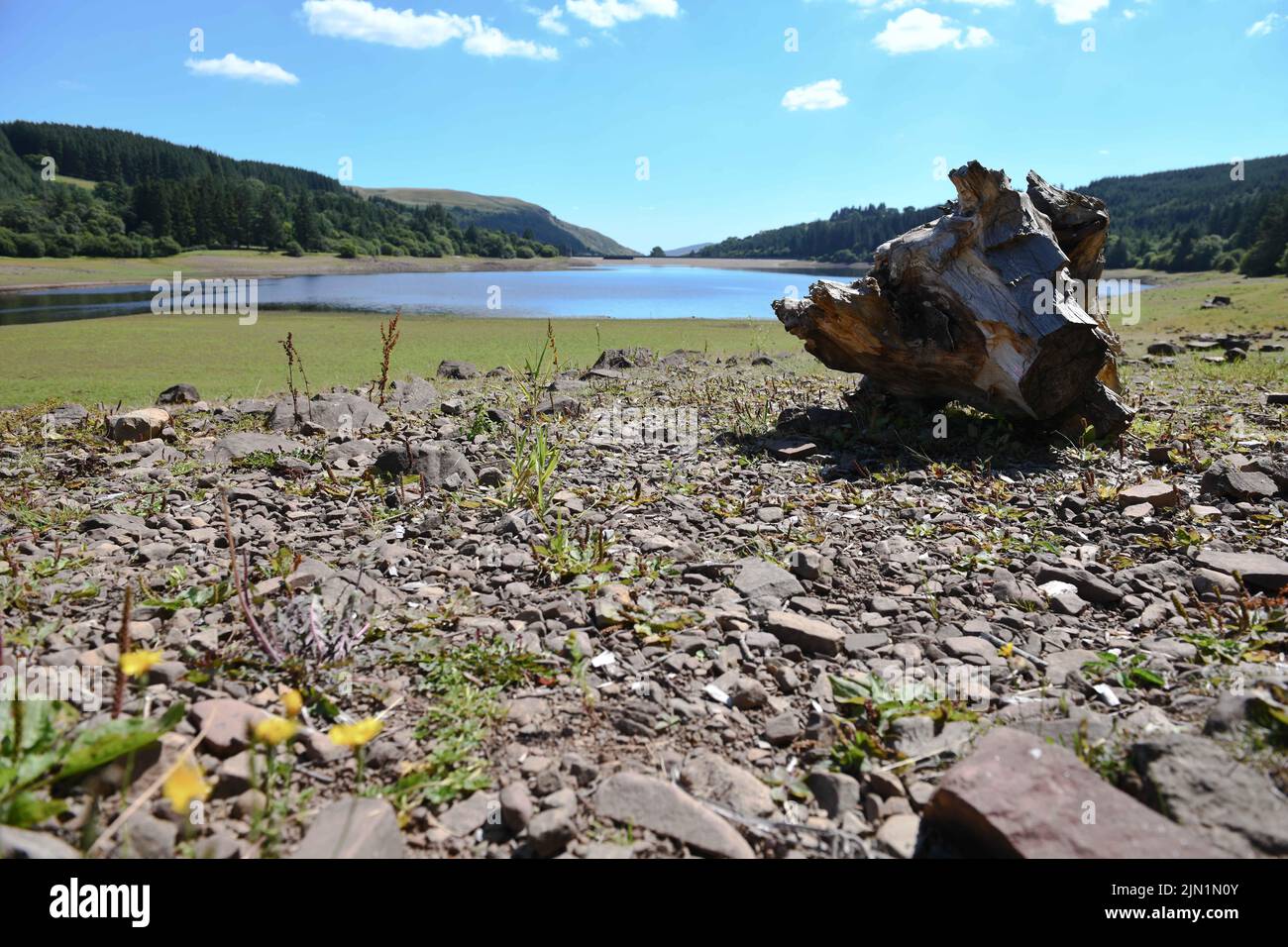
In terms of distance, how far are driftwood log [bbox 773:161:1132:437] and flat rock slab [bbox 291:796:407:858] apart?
24.1ft

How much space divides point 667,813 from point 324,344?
18.9 m

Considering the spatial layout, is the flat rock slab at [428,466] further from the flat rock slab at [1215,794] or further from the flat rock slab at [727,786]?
the flat rock slab at [1215,794]

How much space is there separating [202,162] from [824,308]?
183514 millimetres

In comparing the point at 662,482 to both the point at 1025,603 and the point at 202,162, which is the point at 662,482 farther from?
the point at 202,162

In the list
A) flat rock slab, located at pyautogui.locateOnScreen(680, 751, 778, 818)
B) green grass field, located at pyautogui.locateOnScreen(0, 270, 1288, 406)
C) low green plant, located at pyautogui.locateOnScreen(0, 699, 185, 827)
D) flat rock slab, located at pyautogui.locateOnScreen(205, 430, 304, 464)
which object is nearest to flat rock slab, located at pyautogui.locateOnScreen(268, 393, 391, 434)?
flat rock slab, located at pyautogui.locateOnScreen(205, 430, 304, 464)

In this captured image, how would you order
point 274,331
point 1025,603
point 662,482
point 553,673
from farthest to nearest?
point 274,331 < point 662,482 < point 1025,603 < point 553,673

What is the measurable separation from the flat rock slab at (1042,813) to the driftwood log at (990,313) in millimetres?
5995

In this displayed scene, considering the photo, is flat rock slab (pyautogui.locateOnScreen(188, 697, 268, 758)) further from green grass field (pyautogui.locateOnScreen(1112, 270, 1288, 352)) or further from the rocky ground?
green grass field (pyautogui.locateOnScreen(1112, 270, 1288, 352))

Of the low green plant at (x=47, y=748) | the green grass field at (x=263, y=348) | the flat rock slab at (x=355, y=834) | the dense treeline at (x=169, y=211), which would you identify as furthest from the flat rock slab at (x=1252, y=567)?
the dense treeline at (x=169, y=211)

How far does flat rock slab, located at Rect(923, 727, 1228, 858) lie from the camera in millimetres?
2332

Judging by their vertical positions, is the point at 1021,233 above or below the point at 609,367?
above
